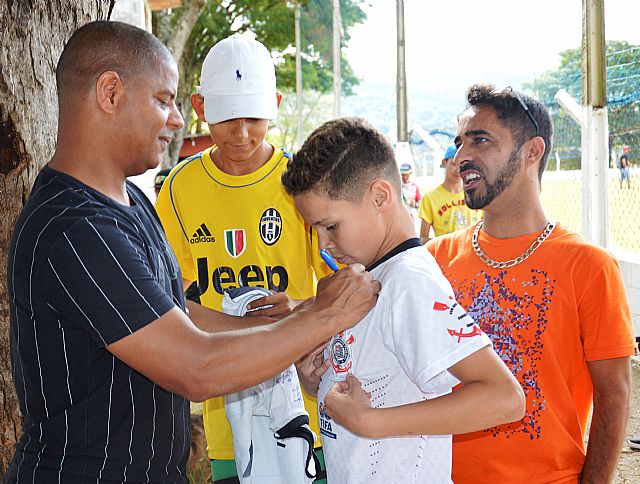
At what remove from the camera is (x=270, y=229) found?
327 centimetres

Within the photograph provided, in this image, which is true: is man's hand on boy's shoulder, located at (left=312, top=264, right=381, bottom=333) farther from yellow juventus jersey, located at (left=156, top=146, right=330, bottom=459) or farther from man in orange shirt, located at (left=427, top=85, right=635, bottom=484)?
yellow juventus jersey, located at (left=156, top=146, right=330, bottom=459)

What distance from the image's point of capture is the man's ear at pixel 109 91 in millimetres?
2143

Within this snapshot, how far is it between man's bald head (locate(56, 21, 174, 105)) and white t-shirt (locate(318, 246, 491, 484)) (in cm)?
85

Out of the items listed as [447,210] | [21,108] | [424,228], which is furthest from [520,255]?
[424,228]

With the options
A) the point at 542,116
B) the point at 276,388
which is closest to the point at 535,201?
the point at 542,116

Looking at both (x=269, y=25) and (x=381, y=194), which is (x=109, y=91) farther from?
(x=269, y=25)

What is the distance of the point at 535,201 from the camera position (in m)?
2.73

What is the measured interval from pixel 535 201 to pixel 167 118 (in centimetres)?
125

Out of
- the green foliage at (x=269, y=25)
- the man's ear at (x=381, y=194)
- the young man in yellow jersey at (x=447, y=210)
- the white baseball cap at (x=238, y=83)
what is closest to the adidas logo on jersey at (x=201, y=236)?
the white baseball cap at (x=238, y=83)

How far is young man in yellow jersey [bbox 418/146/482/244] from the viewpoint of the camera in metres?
7.73

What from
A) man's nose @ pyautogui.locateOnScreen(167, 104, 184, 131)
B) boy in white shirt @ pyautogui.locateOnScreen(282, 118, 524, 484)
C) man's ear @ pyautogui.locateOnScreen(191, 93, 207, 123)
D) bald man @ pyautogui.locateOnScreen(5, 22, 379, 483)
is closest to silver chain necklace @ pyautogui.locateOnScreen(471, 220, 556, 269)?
boy in white shirt @ pyautogui.locateOnScreen(282, 118, 524, 484)

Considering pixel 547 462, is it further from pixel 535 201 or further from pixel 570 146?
pixel 570 146

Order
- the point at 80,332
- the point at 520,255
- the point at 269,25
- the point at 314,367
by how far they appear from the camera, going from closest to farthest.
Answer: the point at 80,332, the point at 314,367, the point at 520,255, the point at 269,25

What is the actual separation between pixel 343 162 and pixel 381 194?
14 centimetres
